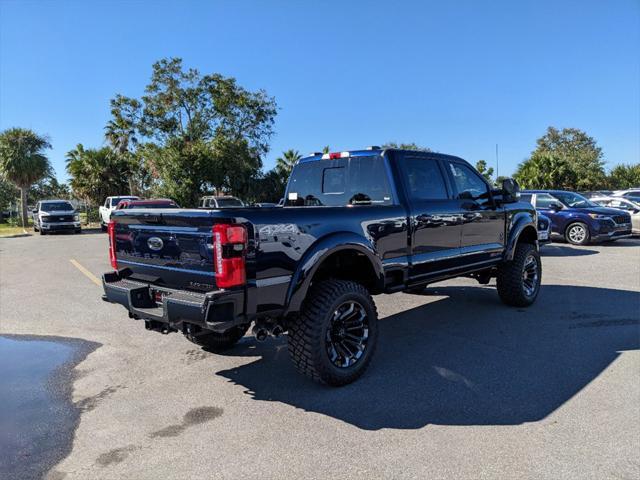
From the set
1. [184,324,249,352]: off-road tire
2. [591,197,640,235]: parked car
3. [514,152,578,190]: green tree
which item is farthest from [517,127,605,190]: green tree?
[184,324,249,352]: off-road tire

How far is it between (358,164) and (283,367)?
2.25 meters

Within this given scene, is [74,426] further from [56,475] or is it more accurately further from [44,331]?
[44,331]

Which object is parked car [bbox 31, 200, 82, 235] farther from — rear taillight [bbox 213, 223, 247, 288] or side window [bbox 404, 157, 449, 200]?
rear taillight [bbox 213, 223, 247, 288]

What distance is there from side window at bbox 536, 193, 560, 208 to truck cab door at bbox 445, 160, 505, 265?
32.9 feet

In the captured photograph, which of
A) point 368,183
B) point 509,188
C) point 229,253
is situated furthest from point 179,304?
point 509,188

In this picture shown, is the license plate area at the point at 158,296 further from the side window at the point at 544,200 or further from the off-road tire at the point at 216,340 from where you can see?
the side window at the point at 544,200

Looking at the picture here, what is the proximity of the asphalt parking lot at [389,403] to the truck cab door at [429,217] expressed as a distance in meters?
0.88

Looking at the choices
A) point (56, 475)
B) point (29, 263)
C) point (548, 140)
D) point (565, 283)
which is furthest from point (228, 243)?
point (548, 140)

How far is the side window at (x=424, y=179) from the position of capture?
5.09m

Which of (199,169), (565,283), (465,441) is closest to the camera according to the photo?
(465,441)

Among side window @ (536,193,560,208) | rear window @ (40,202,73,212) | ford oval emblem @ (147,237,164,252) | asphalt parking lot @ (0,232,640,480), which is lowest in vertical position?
asphalt parking lot @ (0,232,640,480)

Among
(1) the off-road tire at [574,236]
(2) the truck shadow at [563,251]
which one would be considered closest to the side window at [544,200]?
(1) the off-road tire at [574,236]

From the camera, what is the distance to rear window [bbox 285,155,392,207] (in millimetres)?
4996

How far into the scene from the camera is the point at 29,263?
12.8m
